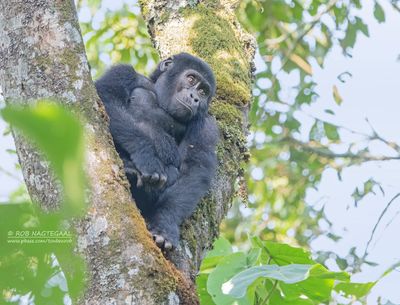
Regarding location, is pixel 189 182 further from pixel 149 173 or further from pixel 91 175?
pixel 91 175

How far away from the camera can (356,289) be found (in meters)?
2.61

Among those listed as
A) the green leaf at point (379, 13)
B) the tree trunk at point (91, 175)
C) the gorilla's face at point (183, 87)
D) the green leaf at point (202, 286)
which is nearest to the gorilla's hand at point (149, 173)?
the tree trunk at point (91, 175)

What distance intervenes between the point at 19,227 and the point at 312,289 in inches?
78.9

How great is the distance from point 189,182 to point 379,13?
4506 millimetres

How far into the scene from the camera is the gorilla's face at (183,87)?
4039 millimetres

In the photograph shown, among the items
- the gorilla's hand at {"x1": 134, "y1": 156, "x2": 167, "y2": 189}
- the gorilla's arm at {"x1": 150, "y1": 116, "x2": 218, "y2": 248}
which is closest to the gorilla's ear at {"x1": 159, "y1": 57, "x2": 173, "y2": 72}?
the gorilla's arm at {"x1": 150, "y1": 116, "x2": 218, "y2": 248}

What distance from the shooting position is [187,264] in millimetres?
2568

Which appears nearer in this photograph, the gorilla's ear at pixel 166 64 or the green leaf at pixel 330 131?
the gorilla's ear at pixel 166 64

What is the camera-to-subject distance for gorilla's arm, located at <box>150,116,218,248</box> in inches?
111

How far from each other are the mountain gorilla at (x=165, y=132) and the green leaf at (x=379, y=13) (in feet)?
11.6

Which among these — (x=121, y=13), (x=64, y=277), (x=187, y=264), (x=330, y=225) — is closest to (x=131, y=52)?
(x=121, y=13)

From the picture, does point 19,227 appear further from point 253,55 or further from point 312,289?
point 253,55

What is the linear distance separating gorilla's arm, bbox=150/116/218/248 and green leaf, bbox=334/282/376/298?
703 millimetres

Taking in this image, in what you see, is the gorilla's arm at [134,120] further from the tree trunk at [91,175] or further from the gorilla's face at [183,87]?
the tree trunk at [91,175]
